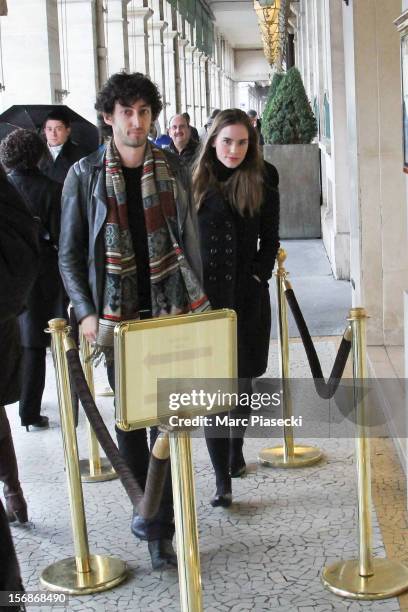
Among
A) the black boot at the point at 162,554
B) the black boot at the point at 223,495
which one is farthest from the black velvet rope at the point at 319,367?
the black boot at the point at 162,554

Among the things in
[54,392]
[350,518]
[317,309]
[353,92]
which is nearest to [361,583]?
[350,518]

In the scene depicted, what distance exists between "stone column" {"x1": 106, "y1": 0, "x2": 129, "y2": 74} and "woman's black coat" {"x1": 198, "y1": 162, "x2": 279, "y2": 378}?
14044 millimetres

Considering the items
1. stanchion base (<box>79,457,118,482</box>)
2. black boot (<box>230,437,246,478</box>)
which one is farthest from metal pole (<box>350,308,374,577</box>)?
stanchion base (<box>79,457,118,482</box>)

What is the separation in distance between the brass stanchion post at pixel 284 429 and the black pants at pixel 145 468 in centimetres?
123

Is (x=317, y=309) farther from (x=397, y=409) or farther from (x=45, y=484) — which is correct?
(x=45, y=484)

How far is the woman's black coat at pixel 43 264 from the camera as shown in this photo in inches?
225

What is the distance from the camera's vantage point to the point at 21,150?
221 inches

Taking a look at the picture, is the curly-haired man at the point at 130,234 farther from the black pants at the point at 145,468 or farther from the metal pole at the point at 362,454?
the metal pole at the point at 362,454

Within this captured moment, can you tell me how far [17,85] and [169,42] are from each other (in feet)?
55.3

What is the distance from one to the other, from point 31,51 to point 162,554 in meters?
9.27

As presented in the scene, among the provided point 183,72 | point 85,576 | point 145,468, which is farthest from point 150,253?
point 183,72

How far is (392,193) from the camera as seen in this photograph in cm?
714

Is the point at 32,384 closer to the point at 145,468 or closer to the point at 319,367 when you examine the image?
the point at 319,367

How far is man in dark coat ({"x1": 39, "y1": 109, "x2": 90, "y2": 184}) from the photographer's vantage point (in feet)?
21.9
